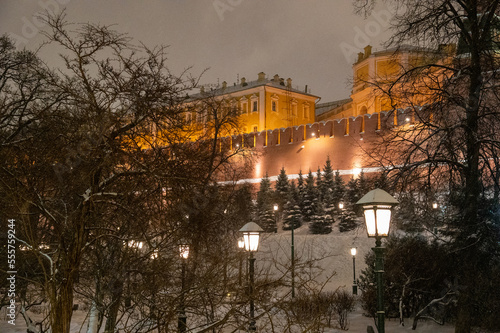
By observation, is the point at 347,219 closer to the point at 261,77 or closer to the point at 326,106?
the point at 261,77

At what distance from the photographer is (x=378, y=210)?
5.98m

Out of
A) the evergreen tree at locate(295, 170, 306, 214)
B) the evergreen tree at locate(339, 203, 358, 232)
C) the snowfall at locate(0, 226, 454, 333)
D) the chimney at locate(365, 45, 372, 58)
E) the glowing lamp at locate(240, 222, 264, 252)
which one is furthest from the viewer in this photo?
the chimney at locate(365, 45, 372, 58)

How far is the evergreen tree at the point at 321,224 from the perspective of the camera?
102ft

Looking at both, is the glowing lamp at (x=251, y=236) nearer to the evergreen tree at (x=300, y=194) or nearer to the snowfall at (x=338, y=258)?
the snowfall at (x=338, y=258)

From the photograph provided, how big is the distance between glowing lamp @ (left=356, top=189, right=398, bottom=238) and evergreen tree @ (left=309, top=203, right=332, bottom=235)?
25.3 metres

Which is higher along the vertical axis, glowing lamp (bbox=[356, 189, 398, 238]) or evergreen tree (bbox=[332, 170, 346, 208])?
evergreen tree (bbox=[332, 170, 346, 208])

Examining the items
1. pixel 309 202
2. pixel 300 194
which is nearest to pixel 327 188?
pixel 309 202

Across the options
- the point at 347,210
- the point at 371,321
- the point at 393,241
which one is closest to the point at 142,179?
the point at 371,321

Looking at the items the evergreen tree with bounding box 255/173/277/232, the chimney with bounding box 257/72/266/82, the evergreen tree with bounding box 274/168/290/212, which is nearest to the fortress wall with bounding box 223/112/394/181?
the evergreen tree with bounding box 274/168/290/212

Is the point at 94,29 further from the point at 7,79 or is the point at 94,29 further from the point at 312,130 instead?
the point at 312,130

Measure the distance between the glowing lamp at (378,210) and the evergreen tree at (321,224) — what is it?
25.3m

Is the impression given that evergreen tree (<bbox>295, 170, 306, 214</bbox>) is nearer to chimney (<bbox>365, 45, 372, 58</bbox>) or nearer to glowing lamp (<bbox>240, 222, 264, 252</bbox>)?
chimney (<bbox>365, 45, 372, 58</bbox>)

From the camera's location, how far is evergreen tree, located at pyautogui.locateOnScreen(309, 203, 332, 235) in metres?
30.9

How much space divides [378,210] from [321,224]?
25532mm
